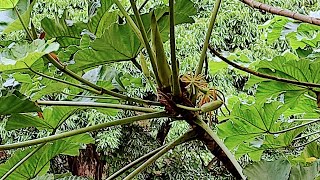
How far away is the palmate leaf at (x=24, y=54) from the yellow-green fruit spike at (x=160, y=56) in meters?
0.08

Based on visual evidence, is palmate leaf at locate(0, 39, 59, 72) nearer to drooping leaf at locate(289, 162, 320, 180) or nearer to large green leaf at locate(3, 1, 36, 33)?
large green leaf at locate(3, 1, 36, 33)

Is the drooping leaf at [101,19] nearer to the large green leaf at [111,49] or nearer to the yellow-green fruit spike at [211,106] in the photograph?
the large green leaf at [111,49]

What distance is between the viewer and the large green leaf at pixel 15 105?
1.15ft

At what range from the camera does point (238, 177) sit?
368 mm

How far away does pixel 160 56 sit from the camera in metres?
0.36

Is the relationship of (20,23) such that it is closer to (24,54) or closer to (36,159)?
(24,54)

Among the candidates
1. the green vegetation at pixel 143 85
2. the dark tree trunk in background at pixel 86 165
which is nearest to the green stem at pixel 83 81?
the green vegetation at pixel 143 85

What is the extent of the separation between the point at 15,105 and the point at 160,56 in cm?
12

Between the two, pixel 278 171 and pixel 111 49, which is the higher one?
pixel 111 49

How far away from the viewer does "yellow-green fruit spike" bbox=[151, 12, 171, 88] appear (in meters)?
0.35

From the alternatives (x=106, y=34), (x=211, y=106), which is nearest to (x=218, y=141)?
(x=211, y=106)

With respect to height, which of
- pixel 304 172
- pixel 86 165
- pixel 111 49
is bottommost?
pixel 86 165

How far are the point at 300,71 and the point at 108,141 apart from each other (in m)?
2.64

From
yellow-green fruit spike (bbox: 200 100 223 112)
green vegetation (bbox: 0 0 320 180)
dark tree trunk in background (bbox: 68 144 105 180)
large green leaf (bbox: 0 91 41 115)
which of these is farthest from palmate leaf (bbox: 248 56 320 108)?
dark tree trunk in background (bbox: 68 144 105 180)
